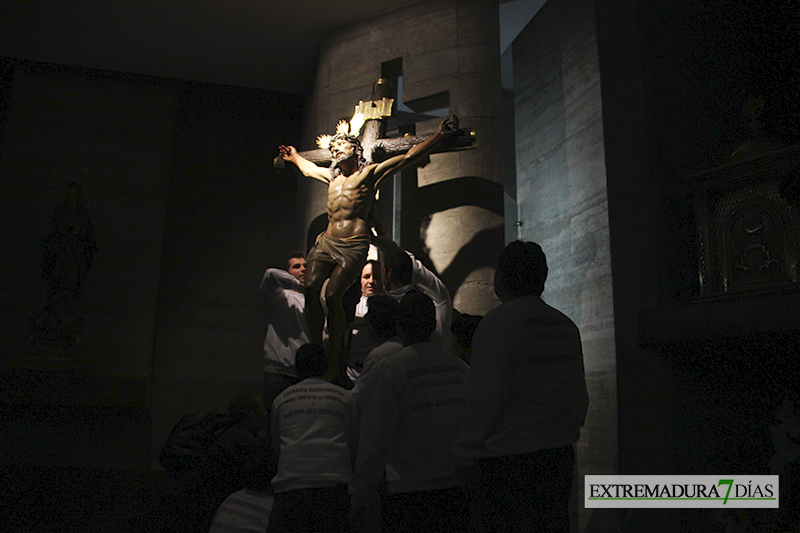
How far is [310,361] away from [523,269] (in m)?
1.34

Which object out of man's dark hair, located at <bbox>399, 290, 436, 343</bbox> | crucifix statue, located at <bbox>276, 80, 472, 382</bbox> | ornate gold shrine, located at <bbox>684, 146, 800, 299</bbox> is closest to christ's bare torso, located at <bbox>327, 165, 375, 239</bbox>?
crucifix statue, located at <bbox>276, 80, 472, 382</bbox>

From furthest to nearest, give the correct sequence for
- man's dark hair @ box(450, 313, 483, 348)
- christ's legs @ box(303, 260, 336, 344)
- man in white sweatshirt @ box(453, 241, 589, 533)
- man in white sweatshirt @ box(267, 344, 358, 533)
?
christ's legs @ box(303, 260, 336, 344)
man's dark hair @ box(450, 313, 483, 348)
man in white sweatshirt @ box(267, 344, 358, 533)
man in white sweatshirt @ box(453, 241, 589, 533)

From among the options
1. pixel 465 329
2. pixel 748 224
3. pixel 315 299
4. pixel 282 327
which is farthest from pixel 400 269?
pixel 748 224

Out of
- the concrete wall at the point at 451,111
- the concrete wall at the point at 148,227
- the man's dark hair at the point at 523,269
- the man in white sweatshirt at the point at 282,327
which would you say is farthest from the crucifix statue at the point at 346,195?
the concrete wall at the point at 148,227

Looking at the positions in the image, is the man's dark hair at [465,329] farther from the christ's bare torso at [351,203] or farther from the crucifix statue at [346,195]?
the christ's bare torso at [351,203]

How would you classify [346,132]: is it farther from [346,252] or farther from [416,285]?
[416,285]

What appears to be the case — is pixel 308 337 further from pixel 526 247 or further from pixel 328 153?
pixel 526 247

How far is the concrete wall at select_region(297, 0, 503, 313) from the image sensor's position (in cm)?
586

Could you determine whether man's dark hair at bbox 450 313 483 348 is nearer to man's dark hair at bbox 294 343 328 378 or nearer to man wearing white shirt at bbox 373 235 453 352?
man wearing white shirt at bbox 373 235 453 352

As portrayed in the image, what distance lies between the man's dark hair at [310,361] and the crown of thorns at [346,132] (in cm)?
263

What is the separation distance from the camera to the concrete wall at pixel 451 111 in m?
5.86

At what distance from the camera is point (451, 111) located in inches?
241

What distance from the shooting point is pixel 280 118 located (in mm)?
9641

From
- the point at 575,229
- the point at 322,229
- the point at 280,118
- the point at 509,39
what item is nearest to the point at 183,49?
the point at 280,118
